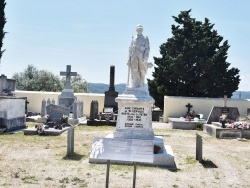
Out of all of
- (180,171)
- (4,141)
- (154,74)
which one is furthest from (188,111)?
(180,171)

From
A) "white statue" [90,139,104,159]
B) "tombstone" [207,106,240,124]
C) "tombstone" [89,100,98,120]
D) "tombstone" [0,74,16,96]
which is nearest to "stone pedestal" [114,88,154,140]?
"white statue" [90,139,104,159]

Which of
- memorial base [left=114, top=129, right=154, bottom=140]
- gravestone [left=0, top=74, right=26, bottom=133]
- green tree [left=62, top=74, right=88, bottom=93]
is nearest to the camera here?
memorial base [left=114, top=129, right=154, bottom=140]

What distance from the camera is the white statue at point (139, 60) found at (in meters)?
11.5

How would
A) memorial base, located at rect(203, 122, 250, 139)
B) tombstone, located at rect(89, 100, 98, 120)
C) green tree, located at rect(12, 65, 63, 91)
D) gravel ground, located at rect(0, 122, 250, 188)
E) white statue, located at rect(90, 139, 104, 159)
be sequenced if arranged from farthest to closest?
green tree, located at rect(12, 65, 63, 91) < tombstone, located at rect(89, 100, 98, 120) < memorial base, located at rect(203, 122, 250, 139) < gravel ground, located at rect(0, 122, 250, 188) < white statue, located at rect(90, 139, 104, 159)

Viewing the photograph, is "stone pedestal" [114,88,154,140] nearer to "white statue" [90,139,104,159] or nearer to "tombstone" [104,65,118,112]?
"white statue" [90,139,104,159]

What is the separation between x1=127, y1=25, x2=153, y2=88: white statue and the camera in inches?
454

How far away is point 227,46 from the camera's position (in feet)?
107

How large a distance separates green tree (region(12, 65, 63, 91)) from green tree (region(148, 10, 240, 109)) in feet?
89.1

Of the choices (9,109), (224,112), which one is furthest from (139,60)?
(224,112)

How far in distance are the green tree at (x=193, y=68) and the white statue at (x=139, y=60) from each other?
1973 centimetres

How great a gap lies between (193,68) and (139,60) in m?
20.9

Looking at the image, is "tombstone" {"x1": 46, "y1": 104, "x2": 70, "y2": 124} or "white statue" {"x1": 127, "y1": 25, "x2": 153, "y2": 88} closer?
"white statue" {"x1": 127, "y1": 25, "x2": 153, "y2": 88}

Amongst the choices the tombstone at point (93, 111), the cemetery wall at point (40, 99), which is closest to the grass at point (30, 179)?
the tombstone at point (93, 111)

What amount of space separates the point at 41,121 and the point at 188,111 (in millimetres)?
11032
